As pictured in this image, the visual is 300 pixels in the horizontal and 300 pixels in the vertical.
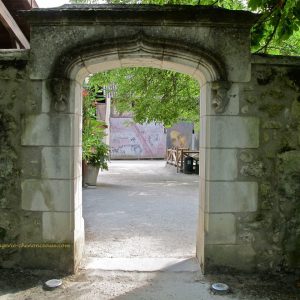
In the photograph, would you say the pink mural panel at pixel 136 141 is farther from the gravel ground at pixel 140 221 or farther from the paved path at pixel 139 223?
the paved path at pixel 139 223

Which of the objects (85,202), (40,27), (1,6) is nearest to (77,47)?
(40,27)

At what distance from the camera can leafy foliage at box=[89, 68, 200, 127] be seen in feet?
33.3

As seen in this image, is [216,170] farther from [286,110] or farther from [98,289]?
[98,289]

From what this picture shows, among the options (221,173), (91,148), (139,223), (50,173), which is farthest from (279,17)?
(91,148)

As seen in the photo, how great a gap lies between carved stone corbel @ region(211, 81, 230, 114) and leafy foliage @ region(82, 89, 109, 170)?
5.77m

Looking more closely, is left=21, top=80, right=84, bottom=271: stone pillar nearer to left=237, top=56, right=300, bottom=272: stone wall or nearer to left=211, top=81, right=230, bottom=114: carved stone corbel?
left=211, top=81, right=230, bottom=114: carved stone corbel

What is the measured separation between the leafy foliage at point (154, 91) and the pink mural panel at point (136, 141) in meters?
15.1

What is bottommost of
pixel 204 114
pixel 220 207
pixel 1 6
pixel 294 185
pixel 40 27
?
pixel 220 207

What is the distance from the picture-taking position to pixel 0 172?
143 inches

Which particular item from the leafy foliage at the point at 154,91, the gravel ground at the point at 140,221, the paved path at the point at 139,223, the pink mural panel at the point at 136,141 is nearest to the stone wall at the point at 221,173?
the paved path at the point at 139,223

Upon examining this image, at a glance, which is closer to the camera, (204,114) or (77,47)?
(77,47)

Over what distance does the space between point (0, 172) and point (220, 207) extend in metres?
2.20

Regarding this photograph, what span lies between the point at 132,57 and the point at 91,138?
5.78 metres

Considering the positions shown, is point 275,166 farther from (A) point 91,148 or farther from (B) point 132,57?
(A) point 91,148
